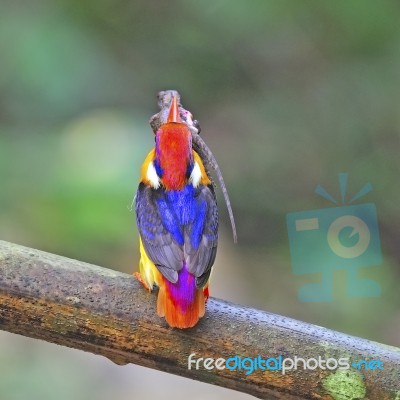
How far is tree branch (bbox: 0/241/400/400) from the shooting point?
1.54 meters

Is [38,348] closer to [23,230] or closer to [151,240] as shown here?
[23,230]

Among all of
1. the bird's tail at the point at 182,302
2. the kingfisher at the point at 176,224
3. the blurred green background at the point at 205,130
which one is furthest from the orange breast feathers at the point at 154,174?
the blurred green background at the point at 205,130

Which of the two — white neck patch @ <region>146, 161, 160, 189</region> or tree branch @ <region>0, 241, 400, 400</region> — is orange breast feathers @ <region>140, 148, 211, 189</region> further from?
tree branch @ <region>0, 241, 400, 400</region>

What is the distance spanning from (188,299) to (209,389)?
1.69 metres

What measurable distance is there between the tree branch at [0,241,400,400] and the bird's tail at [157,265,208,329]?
3 centimetres

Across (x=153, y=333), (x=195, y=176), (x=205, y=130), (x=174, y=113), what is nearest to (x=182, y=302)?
(x=153, y=333)

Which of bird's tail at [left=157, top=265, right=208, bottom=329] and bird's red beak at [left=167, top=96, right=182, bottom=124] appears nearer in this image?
bird's tail at [left=157, top=265, right=208, bottom=329]

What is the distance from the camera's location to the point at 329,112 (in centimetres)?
436

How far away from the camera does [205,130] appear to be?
14.5ft

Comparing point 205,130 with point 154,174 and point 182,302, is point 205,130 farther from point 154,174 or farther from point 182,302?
point 182,302

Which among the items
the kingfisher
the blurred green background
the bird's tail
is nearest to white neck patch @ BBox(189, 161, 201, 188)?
the kingfisher

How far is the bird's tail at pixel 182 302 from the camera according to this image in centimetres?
153

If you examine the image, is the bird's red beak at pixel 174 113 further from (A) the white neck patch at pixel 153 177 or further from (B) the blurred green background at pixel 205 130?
(B) the blurred green background at pixel 205 130

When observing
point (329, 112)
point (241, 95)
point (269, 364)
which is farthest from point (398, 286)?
point (269, 364)
